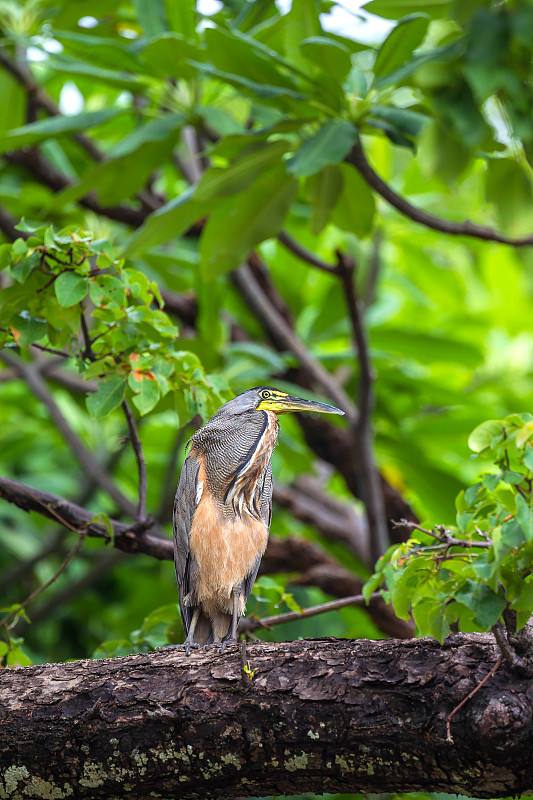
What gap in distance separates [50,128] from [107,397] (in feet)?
5.88

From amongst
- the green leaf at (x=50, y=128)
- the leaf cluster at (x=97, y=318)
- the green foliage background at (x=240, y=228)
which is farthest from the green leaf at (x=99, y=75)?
the leaf cluster at (x=97, y=318)

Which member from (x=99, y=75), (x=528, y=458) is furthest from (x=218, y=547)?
(x=99, y=75)

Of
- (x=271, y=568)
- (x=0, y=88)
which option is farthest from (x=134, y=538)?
(x=0, y=88)

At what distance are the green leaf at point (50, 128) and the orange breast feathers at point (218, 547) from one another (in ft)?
5.90

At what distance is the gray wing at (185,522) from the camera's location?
252 centimetres

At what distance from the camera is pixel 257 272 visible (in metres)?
4.49

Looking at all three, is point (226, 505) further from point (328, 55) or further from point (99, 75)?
point (99, 75)

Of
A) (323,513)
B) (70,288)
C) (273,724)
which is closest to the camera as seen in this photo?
(273,724)

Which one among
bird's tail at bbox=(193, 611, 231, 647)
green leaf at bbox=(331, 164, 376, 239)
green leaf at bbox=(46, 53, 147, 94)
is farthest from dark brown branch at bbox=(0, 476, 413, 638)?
green leaf at bbox=(46, 53, 147, 94)

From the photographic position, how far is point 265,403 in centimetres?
252

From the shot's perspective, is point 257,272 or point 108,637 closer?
point 257,272

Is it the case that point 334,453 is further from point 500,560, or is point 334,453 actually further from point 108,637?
point 500,560

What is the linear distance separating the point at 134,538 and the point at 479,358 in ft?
8.28

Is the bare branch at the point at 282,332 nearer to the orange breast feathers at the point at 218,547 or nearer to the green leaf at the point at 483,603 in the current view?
the orange breast feathers at the point at 218,547
